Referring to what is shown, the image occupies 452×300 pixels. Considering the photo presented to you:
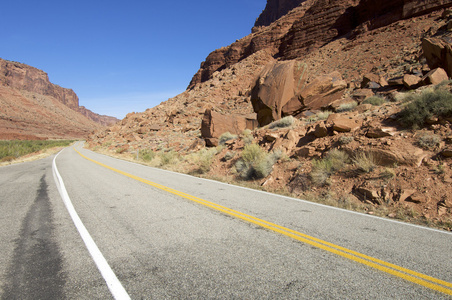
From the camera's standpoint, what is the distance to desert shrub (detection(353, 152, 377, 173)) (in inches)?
267

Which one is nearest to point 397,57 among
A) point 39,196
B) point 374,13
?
point 374,13

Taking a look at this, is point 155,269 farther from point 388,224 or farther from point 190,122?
point 190,122

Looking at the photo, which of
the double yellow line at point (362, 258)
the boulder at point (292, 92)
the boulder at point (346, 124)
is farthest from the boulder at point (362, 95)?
the double yellow line at point (362, 258)

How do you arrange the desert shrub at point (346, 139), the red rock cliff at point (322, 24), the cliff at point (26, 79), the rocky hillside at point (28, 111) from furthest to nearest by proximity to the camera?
the cliff at point (26, 79), the rocky hillside at point (28, 111), the red rock cliff at point (322, 24), the desert shrub at point (346, 139)

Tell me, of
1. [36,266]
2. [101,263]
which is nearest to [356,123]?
[101,263]

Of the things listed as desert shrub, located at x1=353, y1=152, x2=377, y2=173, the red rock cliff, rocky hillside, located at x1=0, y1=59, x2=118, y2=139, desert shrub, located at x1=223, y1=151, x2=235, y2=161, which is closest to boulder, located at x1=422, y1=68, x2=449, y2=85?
desert shrub, located at x1=353, y1=152, x2=377, y2=173

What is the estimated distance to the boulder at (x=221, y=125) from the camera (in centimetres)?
1869

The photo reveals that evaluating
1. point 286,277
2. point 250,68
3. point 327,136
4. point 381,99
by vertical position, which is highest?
point 250,68

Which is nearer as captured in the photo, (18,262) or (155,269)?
(155,269)

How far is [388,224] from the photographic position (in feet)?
14.6

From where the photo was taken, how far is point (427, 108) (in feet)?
24.2

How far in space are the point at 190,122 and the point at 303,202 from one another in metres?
32.0

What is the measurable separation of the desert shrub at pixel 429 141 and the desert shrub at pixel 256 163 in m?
4.52

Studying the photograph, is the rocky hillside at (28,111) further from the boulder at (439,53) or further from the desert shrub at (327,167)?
the boulder at (439,53)
